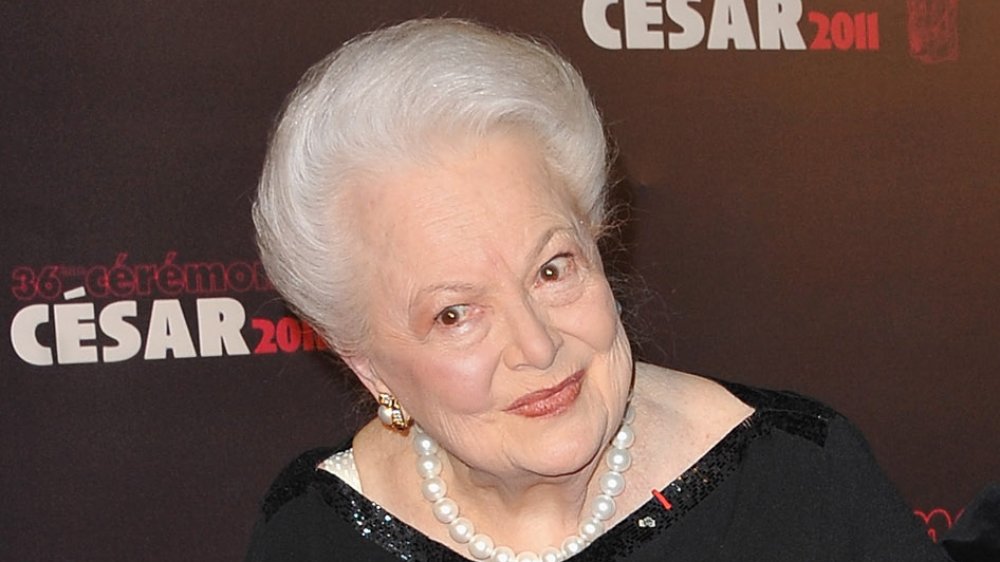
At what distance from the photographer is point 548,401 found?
126 cm

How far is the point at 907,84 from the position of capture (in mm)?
2342

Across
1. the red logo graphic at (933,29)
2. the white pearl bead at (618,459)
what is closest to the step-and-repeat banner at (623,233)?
the red logo graphic at (933,29)

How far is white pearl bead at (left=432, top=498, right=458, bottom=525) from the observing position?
1.46m

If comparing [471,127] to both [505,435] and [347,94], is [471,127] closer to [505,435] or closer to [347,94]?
[347,94]


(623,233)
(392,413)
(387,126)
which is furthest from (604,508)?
(623,233)

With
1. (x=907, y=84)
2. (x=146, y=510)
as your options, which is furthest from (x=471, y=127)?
(x=907, y=84)

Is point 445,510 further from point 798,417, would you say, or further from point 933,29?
point 933,29

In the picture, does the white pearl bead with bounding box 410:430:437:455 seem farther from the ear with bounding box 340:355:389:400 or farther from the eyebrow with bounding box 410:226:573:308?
the eyebrow with bounding box 410:226:573:308

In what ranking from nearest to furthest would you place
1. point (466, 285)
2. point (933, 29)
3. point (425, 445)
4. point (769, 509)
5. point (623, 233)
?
point (466, 285), point (769, 509), point (425, 445), point (623, 233), point (933, 29)

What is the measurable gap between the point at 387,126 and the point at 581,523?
50 centimetres

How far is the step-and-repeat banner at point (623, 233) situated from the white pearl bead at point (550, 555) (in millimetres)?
685

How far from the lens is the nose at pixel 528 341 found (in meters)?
1.21

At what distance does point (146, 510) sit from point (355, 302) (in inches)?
32.7

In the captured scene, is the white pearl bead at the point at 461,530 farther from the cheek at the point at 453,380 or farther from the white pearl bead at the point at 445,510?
the cheek at the point at 453,380
